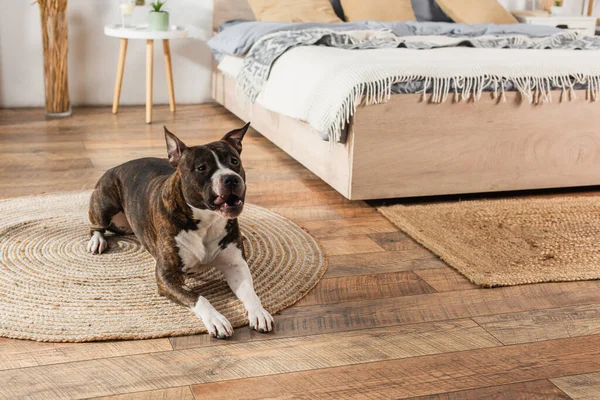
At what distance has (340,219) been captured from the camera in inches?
98.2

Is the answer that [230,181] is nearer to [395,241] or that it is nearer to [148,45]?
[395,241]

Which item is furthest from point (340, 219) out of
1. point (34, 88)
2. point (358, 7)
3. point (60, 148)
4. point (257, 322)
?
point (34, 88)

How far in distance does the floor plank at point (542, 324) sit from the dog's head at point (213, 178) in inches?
26.3

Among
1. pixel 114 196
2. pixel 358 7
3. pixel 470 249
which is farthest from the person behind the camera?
pixel 358 7

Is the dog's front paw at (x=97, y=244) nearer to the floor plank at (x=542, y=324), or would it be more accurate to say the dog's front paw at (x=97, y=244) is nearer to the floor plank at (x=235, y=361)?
the floor plank at (x=235, y=361)

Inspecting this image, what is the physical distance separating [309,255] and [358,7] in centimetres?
242

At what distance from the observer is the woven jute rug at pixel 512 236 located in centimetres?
206

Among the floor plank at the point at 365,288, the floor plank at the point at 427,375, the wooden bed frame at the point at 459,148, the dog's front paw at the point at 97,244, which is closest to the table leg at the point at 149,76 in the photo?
the wooden bed frame at the point at 459,148

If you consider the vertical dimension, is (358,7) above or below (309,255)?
above

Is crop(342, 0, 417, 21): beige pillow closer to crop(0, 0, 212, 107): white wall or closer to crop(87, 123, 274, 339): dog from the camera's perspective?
crop(0, 0, 212, 107): white wall

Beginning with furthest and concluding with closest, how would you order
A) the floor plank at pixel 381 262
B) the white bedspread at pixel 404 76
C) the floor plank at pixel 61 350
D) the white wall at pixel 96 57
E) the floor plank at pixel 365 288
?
1. the white wall at pixel 96 57
2. the white bedspread at pixel 404 76
3. the floor plank at pixel 381 262
4. the floor plank at pixel 365 288
5. the floor plank at pixel 61 350

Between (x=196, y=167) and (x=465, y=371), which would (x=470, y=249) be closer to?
(x=465, y=371)

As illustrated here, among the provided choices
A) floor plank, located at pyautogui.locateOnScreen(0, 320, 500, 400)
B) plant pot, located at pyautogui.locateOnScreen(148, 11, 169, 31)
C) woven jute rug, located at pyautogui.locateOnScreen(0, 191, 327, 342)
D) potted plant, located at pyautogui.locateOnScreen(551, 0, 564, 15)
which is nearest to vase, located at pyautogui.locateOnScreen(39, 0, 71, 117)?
plant pot, located at pyautogui.locateOnScreen(148, 11, 169, 31)

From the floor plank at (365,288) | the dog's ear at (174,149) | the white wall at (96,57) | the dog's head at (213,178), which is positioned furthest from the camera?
the white wall at (96,57)
